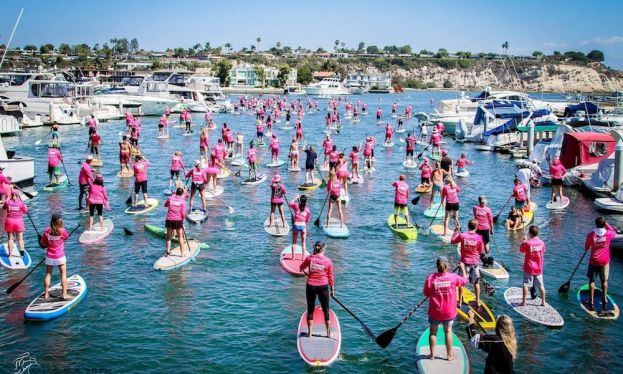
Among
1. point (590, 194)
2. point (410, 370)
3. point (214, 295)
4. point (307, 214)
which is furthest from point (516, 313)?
point (590, 194)

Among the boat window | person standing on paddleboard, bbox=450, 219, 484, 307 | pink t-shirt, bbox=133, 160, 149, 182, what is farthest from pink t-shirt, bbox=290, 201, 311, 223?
the boat window

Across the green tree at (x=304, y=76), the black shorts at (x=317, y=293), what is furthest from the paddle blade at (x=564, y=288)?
the green tree at (x=304, y=76)

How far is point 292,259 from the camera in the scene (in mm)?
18234

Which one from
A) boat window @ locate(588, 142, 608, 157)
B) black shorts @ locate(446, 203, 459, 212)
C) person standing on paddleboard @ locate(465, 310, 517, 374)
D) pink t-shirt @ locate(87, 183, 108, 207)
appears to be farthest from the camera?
boat window @ locate(588, 142, 608, 157)

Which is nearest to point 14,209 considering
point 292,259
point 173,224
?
point 173,224

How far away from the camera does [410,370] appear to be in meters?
→ 12.3

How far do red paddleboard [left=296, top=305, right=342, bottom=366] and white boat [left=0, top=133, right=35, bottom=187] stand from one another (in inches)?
809

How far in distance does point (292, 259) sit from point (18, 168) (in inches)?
673

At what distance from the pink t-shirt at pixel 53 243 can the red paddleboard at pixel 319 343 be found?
20.0 ft

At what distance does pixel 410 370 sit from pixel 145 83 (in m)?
73.5

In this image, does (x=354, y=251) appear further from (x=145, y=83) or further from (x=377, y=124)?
(x=145, y=83)

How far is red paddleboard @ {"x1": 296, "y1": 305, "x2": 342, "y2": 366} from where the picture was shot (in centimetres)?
1198

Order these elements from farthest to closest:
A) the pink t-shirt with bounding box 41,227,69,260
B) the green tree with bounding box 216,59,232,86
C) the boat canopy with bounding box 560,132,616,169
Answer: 1. the green tree with bounding box 216,59,232,86
2. the boat canopy with bounding box 560,132,616,169
3. the pink t-shirt with bounding box 41,227,69,260

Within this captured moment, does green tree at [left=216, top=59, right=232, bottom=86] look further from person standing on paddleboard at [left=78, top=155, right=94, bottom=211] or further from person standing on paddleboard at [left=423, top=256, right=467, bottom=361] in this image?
person standing on paddleboard at [left=423, top=256, right=467, bottom=361]
